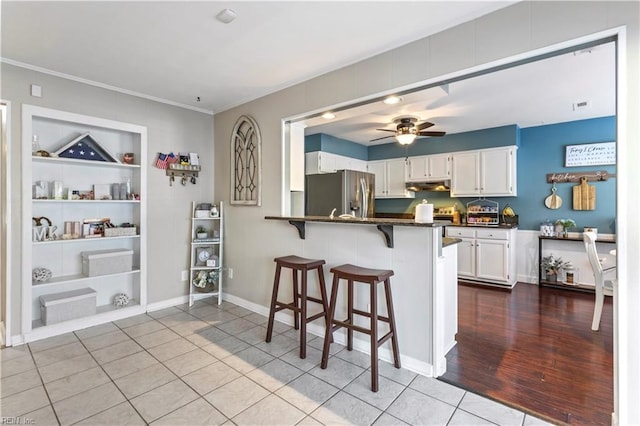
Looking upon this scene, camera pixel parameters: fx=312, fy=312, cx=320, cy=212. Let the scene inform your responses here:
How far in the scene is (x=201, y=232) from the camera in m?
3.93

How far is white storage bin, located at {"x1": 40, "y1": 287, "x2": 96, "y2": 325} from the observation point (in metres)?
2.94

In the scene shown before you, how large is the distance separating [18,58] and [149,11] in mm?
1602

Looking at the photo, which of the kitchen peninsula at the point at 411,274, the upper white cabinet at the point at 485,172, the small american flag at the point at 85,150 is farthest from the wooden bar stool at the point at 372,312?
the upper white cabinet at the point at 485,172

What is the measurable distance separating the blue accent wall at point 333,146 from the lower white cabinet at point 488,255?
2285 millimetres

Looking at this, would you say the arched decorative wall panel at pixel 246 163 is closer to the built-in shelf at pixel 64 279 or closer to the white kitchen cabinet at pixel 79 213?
the white kitchen cabinet at pixel 79 213

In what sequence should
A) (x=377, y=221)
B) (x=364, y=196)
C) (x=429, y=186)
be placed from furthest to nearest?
(x=429, y=186)
(x=364, y=196)
(x=377, y=221)

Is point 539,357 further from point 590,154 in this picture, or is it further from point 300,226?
point 590,154

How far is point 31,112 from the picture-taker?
2.82 m

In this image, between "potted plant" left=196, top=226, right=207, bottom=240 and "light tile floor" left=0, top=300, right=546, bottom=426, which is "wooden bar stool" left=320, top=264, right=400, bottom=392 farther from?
"potted plant" left=196, top=226, right=207, bottom=240

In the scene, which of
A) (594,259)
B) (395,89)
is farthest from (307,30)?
(594,259)

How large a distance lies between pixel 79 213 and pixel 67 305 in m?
0.94

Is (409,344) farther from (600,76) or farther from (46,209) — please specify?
(46,209)

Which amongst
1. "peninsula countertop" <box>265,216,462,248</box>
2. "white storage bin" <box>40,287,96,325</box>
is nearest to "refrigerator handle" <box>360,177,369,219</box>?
"peninsula countertop" <box>265,216,462,248</box>

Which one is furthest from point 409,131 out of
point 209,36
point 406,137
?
point 209,36
